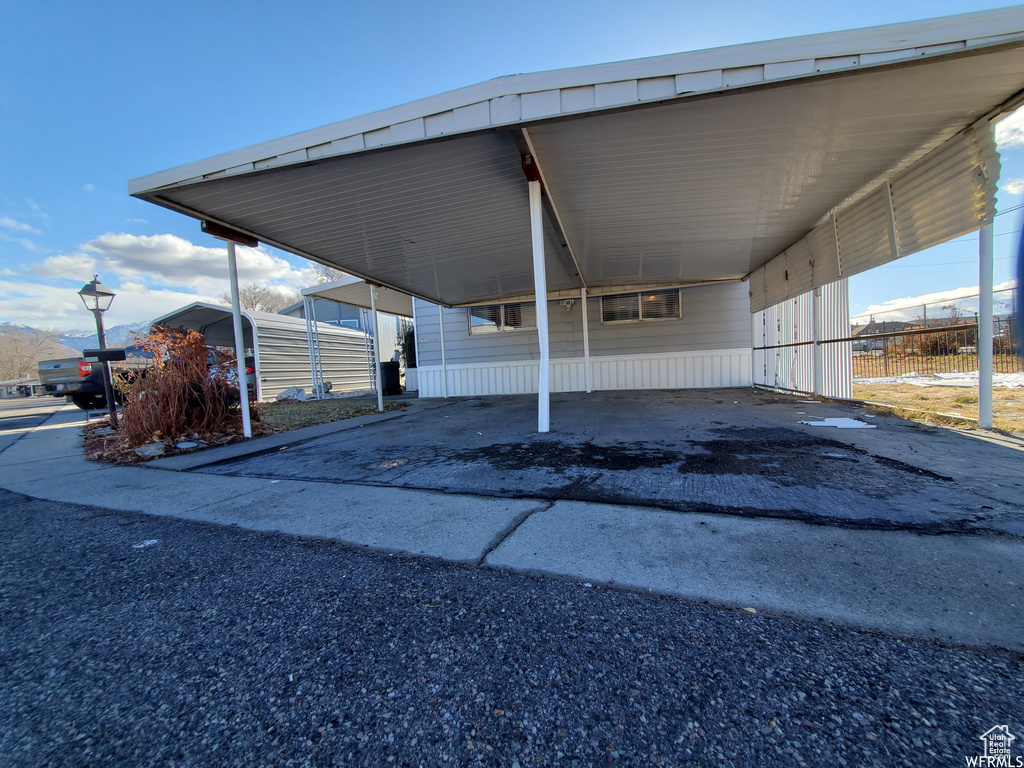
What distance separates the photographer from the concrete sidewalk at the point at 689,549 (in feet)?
4.63

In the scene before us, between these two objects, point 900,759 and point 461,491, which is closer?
point 900,759

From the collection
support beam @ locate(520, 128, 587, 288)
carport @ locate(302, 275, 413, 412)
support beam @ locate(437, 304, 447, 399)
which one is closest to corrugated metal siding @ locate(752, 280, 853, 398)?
support beam @ locate(520, 128, 587, 288)

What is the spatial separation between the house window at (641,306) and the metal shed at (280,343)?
902cm

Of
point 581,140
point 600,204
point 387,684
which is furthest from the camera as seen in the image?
point 600,204

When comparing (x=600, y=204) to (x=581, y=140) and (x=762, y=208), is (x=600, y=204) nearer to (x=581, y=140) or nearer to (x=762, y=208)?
(x=581, y=140)

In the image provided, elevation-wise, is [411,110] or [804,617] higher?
[411,110]

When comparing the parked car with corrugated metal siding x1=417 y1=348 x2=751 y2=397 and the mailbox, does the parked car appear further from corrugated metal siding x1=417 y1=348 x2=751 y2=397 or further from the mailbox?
corrugated metal siding x1=417 y1=348 x2=751 y2=397

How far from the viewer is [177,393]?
17.5ft

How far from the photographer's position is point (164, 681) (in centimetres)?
125

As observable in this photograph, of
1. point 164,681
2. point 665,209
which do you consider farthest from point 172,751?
point 665,209

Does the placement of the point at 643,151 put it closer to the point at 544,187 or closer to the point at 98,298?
the point at 544,187

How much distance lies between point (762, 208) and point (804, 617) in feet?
19.1

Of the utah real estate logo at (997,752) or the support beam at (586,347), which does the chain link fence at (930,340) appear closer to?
the utah real estate logo at (997,752)

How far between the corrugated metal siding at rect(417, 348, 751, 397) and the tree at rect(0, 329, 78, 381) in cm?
3672
